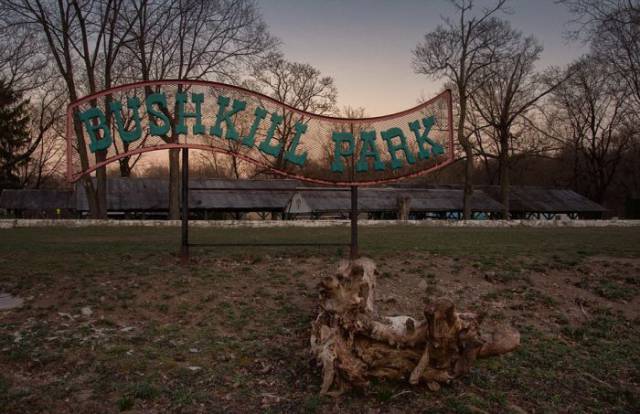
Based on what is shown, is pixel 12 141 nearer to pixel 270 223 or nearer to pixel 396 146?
pixel 270 223

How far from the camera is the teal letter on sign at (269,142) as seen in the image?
9.34 metres

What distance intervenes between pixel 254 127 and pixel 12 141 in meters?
47.5

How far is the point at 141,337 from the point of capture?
625 cm

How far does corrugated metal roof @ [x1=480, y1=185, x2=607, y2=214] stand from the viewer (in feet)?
140

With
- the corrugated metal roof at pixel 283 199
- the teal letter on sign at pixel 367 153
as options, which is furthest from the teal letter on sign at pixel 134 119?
the corrugated metal roof at pixel 283 199

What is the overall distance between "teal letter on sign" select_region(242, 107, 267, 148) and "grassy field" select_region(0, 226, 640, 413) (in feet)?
7.52

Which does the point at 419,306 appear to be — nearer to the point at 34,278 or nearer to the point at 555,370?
the point at 555,370

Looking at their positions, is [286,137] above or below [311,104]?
below

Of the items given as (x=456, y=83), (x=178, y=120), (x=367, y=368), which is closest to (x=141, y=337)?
(x=367, y=368)

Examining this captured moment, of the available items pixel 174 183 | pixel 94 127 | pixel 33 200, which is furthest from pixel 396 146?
pixel 33 200

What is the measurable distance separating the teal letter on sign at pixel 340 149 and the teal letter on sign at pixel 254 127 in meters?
1.34

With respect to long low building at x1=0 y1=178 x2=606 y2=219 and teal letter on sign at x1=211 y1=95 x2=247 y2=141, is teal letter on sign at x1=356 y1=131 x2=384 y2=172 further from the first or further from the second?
long low building at x1=0 y1=178 x2=606 y2=219

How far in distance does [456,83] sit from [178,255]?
26879 mm

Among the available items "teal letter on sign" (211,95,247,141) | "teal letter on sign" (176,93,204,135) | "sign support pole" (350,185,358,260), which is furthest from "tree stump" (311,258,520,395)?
"teal letter on sign" (176,93,204,135)
